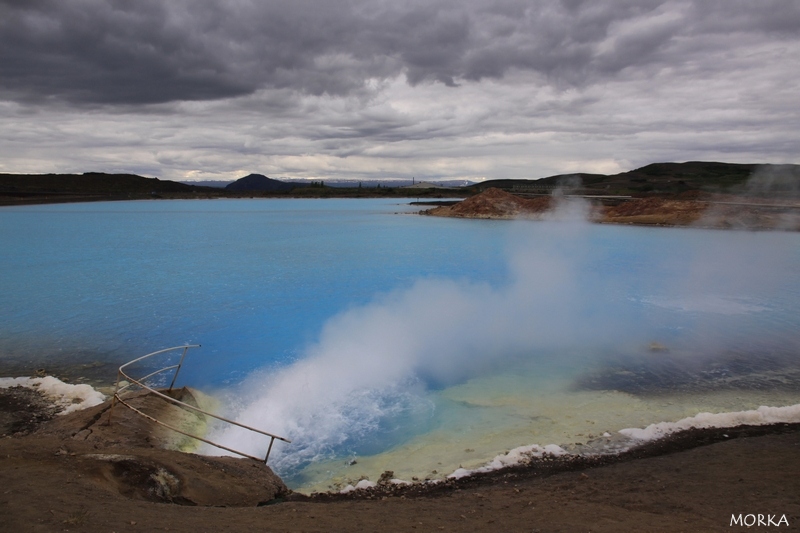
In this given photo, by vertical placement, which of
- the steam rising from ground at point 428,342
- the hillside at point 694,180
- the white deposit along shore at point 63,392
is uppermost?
the hillside at point 694,180

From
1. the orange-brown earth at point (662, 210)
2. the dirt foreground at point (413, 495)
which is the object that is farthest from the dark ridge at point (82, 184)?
the dirt foreground at point (413, 495)

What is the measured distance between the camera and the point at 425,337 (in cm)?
1753

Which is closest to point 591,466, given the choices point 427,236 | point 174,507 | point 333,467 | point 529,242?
point 333,467

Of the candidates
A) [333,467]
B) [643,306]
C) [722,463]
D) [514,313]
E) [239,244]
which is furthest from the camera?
[239,244]

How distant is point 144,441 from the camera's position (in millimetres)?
8820

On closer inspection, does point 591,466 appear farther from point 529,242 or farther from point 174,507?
point 529,242

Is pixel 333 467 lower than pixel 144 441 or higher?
lower

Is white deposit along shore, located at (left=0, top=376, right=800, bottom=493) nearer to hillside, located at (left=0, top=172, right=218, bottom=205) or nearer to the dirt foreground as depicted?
the dirt foreground

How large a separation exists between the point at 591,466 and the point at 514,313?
12.9 meters

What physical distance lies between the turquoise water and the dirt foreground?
1.30 meters

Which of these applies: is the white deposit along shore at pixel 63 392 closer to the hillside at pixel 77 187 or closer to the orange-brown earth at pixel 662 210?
the orange-brown earth at pixel 662 210

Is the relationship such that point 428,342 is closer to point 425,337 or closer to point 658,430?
point 425,337

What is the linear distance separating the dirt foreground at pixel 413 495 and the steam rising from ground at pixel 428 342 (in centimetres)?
214

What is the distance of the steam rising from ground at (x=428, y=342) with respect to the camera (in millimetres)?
11083
